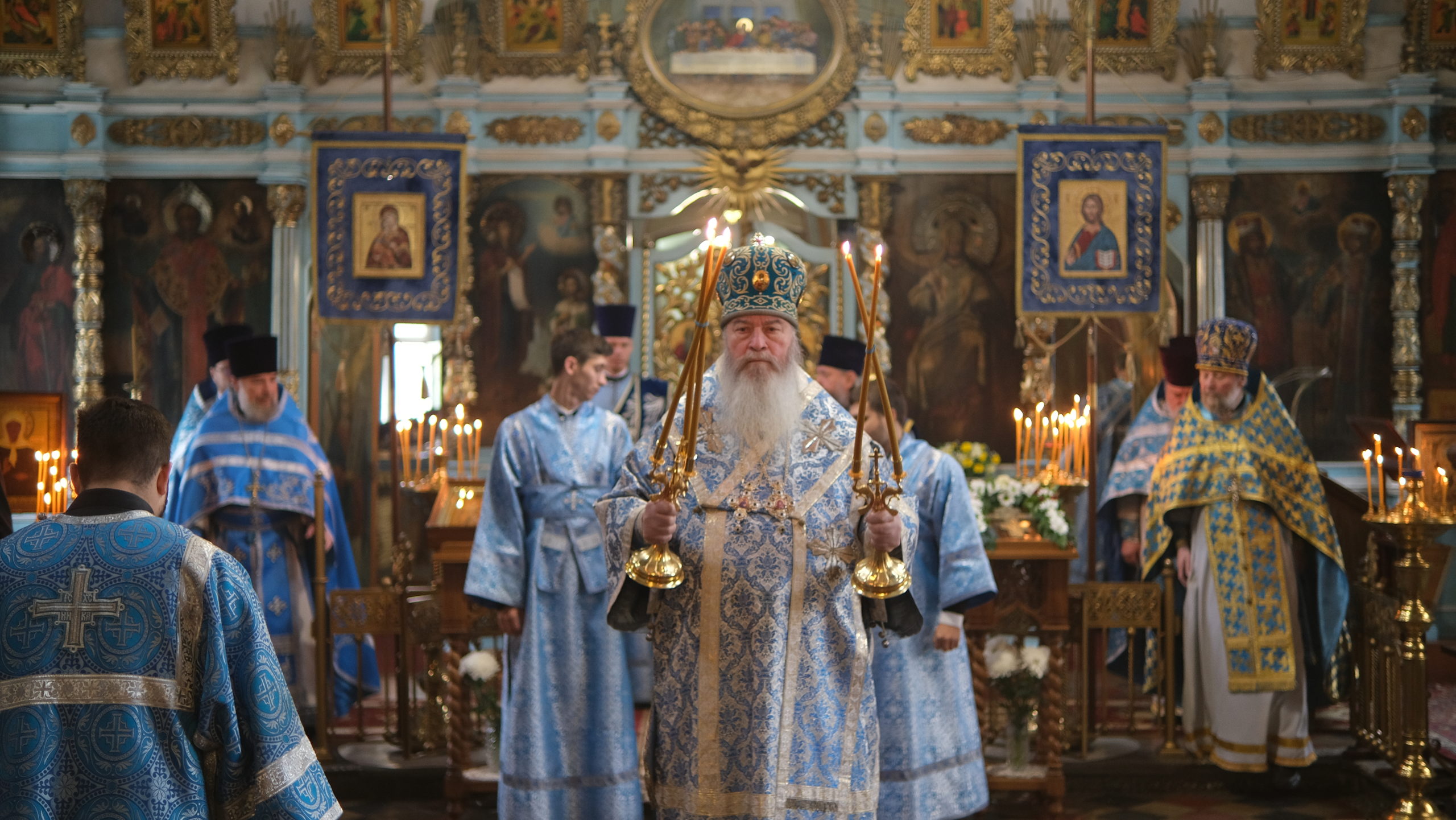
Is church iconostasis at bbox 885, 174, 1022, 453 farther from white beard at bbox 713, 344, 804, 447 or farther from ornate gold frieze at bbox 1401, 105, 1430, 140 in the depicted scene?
white beard at bbox 713, 344, 804, 447

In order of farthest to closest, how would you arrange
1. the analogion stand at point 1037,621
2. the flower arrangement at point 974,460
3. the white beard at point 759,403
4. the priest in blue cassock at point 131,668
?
the flower arrangement at point 974,460
the analogion stand at point 1037,621
the white beard at point 759,403
the priest in blue cassock at point 131,668

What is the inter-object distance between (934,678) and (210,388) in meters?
4.46

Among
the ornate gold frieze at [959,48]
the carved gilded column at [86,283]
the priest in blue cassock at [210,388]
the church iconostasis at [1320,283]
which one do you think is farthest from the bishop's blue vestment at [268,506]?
the church iconostasis at [1320,283]

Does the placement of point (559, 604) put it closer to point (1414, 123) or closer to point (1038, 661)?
point (1038, 661)

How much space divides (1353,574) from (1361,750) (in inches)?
40.5

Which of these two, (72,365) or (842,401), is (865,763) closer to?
(842,401)

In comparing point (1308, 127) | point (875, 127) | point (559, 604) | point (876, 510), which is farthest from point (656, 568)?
point (1308, 127)

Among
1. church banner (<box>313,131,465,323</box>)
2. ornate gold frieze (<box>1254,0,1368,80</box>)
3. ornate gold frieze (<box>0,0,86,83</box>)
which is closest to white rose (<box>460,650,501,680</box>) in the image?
church banner (<box>313,131,465,323</box>)

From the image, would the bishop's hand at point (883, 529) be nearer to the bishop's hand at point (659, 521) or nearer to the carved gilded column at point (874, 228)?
the bishop's hand at point (659, 521)

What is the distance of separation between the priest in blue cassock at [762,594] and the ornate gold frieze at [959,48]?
7264 mm

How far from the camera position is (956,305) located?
10641mm

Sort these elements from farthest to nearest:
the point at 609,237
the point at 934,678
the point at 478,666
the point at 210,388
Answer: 1. the point at 609,237
2. the point at 210,388
3. the point at 478,666
4. the point at 934,678

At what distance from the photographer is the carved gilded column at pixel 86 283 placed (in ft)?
34.3

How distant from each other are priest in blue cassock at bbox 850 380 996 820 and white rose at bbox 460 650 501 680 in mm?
1840
